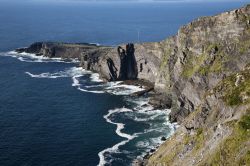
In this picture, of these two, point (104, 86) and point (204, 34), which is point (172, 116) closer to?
point (204, 34)

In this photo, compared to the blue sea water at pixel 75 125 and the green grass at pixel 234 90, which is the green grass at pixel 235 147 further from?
the blue sea water at pixel 75 125

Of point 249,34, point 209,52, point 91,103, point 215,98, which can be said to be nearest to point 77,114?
point 91,103

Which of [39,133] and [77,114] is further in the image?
[77,114]

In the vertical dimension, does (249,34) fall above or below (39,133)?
above

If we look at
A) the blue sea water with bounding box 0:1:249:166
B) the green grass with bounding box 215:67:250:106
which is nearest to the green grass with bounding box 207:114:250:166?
the green grass with bounding box 215:67:250:106

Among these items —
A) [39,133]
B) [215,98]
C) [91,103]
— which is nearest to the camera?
[215,98]

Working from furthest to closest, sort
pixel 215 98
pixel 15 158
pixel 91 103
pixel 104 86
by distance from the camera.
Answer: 1. pixel 104 86
2. pixel 91 103
3. pixel 15 158
4. pixel 215 98

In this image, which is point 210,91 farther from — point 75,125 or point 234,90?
point 75,125

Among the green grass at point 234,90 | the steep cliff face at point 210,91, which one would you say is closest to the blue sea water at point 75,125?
the steep cliff face at point 210,91

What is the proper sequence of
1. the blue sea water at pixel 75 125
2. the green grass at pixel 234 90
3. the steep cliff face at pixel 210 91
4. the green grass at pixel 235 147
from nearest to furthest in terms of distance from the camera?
the green grass at pixel 235 147 < the steep cliff face at pixel 210 91 < the green grass at pixel 234 90 < the blue sea water at pixel 75 125
